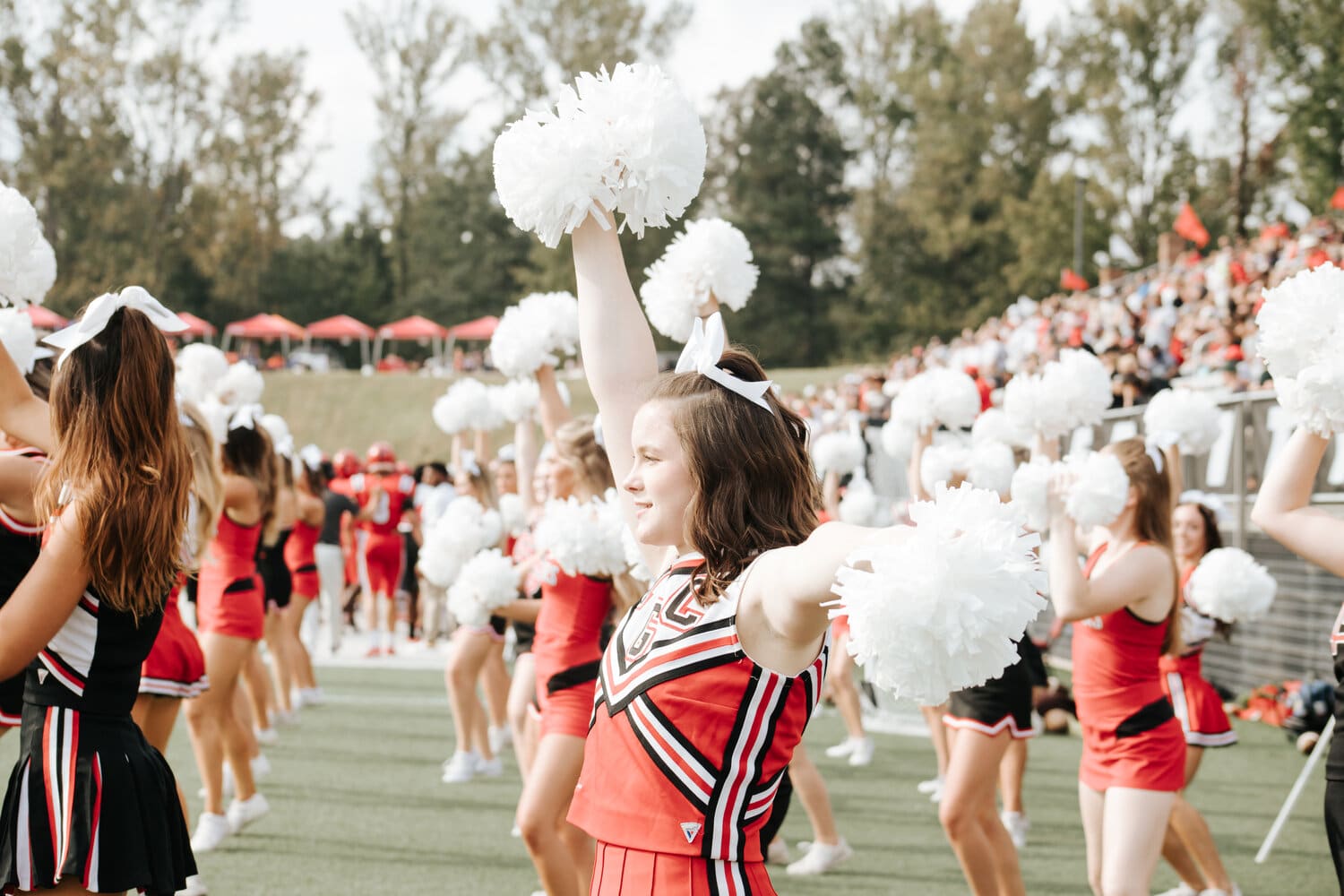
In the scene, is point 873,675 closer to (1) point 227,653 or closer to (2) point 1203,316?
(1) point 227,653

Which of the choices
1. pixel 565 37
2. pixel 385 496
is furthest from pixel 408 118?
pixel 385 496

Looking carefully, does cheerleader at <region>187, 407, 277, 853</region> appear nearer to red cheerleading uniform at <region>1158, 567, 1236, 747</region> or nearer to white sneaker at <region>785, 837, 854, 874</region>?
white sneaker at <region>785, 837, 854, 874</region>

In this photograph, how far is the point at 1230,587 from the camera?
5.45 metres

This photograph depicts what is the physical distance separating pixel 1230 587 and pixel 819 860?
203 centimetres

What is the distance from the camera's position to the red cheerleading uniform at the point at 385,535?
506 inches

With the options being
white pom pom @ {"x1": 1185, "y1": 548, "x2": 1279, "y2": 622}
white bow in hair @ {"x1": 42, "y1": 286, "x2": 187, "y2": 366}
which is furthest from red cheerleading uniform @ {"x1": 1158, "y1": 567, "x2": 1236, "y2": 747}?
white bow in hair @ {"x1": 42, "y1": 286, "x2": 187, "y2": 366}

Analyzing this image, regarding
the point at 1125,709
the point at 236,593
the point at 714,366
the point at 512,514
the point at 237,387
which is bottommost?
the point at 1125,709

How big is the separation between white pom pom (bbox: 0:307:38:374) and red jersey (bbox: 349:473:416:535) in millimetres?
9251

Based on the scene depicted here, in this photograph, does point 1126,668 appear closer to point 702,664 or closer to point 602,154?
point 702,664

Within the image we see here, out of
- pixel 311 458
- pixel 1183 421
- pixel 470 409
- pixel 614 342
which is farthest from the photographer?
pixel 311 458

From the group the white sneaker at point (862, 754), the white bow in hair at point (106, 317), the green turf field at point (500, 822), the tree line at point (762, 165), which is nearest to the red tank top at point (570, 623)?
the green turf field at point (500, 822)

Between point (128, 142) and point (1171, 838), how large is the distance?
44.2 metres

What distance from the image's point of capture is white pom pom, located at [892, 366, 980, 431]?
5.30m

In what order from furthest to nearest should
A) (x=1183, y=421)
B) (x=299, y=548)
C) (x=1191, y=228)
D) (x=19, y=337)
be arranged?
1. (x=1191, y=228)
2. (x=299, y=548)
3. (x=1183, y=421)
4. (x=19, y=337)
